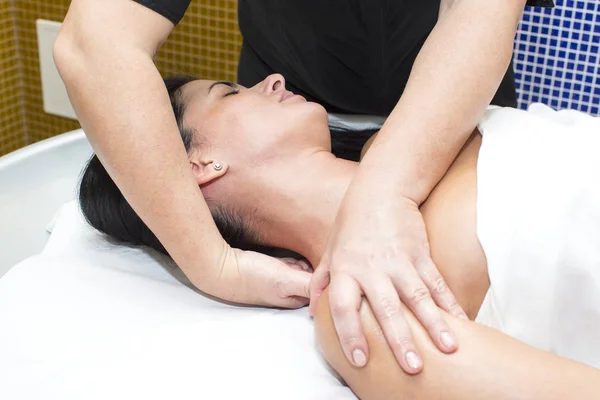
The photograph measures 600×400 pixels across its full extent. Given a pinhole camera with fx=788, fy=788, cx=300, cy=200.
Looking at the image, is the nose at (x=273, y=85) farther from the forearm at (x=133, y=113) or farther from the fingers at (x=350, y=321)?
the fingers at (x=350, y=321)

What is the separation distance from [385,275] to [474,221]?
0.18 metres

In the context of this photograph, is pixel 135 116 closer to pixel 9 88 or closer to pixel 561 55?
pixel 561 55

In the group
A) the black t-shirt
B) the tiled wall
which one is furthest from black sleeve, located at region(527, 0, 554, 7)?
the tiled wall

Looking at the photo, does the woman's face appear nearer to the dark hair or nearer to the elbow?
the dark hair

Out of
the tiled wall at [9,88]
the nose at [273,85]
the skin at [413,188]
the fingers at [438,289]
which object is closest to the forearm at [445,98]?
the skin at [413,188]

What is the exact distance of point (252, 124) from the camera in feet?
4.71

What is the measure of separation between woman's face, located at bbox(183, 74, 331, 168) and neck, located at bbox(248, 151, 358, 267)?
0.04 meters

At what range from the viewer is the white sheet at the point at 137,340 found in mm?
1183

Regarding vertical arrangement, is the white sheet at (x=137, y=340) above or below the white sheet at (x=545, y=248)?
below

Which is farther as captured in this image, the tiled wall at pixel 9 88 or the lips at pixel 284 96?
the tiled wall at pixel 9 88

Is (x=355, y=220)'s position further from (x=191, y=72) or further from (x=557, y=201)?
(x=191, y=72)

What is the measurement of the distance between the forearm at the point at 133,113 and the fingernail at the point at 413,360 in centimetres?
40

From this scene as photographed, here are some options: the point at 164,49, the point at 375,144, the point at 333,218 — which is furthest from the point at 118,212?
the point at 164,49

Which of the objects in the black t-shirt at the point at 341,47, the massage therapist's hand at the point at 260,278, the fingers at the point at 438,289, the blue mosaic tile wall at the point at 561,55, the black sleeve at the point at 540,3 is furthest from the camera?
the blue mosaic tile wall at the point at 561,55
